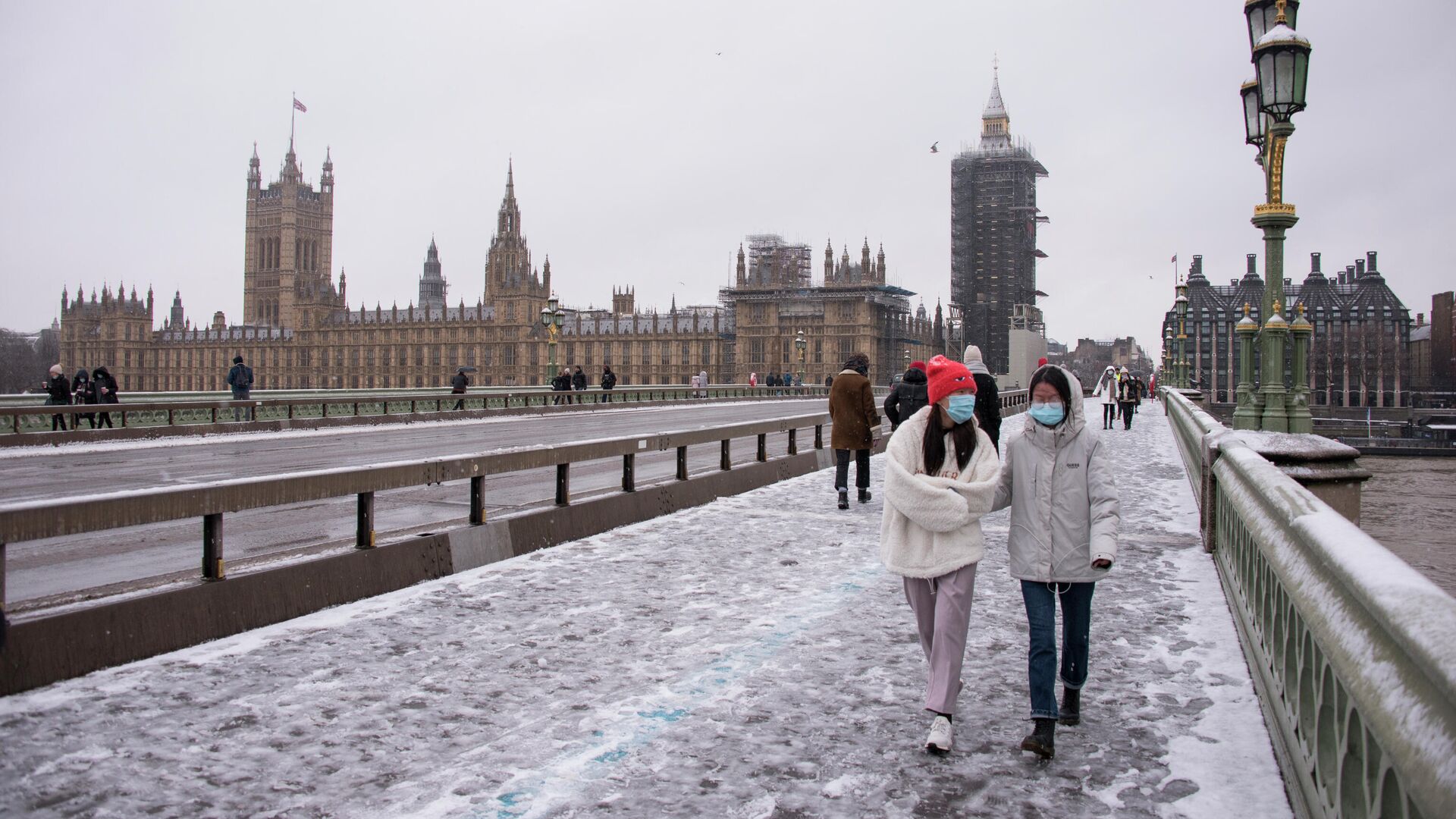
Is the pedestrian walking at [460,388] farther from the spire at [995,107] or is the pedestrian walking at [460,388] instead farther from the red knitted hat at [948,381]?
the spire at [995,107]

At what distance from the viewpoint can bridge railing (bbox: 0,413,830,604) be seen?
18.5 ft

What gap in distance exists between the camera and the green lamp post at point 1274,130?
10.3 meters

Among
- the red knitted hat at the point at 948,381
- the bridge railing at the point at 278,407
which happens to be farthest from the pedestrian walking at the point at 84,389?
the red knitted hat at the point at 948,381

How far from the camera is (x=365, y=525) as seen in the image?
803cm

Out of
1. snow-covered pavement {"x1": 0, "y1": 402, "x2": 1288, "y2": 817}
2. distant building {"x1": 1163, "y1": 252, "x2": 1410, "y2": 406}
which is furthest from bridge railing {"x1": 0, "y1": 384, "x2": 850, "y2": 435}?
distant building {"x1": 1163, "y1": 252, "x2": 1410, "y2": 406}

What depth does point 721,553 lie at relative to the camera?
995cm

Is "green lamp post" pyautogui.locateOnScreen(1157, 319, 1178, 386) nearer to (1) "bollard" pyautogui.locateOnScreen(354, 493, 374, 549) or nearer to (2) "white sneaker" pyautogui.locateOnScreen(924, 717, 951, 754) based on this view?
(1) "bollard" pyautogui.locateOnScreen(354, 493, 374, 549)

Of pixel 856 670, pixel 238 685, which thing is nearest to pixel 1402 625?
pixel 856 670

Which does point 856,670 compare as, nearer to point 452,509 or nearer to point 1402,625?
point 1402,625

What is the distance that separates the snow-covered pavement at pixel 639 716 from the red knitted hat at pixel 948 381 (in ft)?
5.35

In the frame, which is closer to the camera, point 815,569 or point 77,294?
point 815,569

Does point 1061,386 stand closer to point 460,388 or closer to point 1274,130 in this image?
point 1274,130

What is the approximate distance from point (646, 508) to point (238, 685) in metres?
Result: 6.76

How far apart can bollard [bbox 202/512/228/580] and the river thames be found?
38.4 ft
